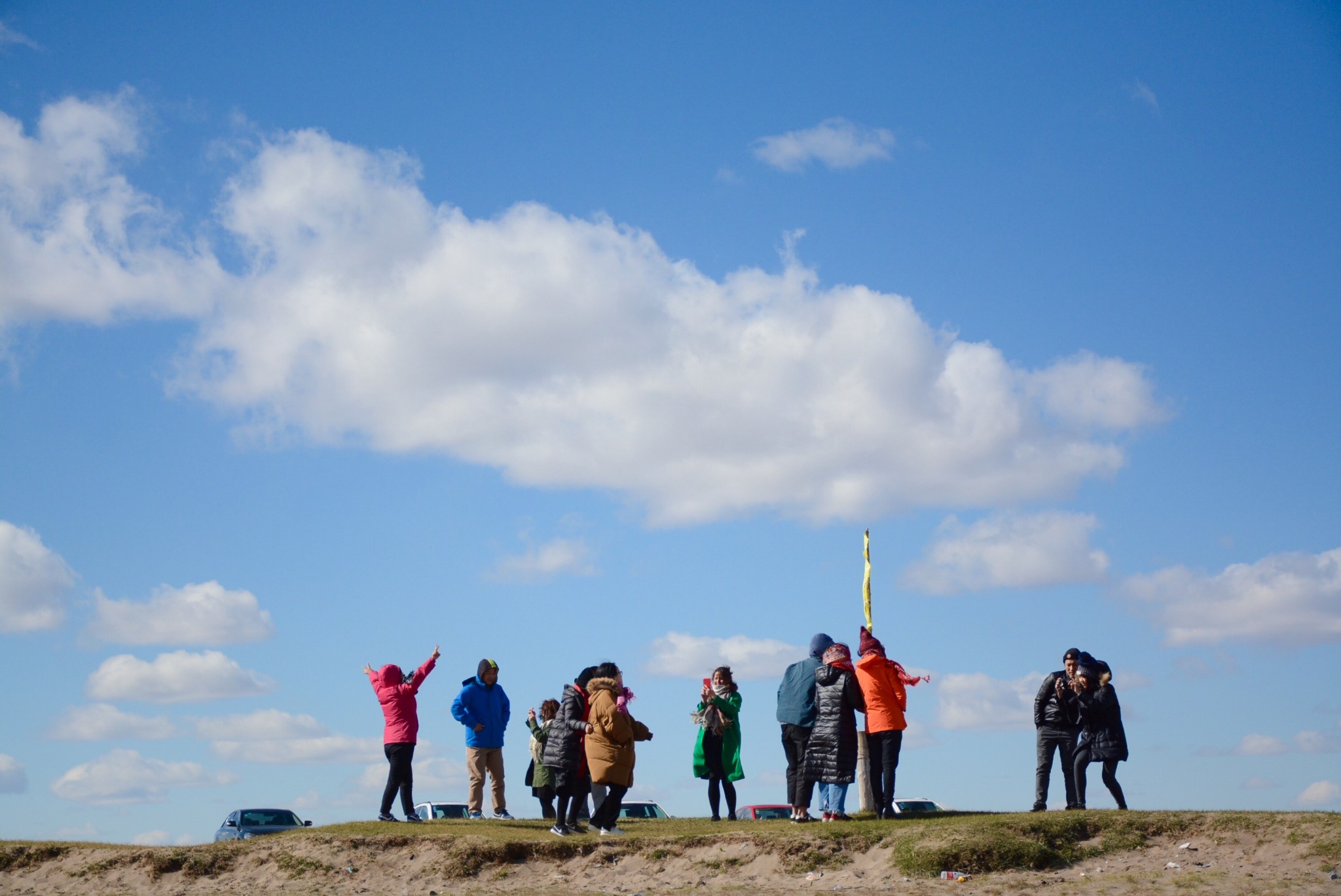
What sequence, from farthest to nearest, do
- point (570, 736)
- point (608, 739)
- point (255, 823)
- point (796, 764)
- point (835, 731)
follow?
point (255, 823), point (796, 764), point (570, 736), point (608, 739), point (835, 731)

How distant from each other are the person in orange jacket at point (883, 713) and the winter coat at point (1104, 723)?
6.27 feet

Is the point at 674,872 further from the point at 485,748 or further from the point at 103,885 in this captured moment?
the point at 103,885

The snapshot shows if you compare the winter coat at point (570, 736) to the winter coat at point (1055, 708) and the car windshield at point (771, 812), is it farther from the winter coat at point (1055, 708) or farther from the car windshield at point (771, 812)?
the car windshield at point (771, 812)

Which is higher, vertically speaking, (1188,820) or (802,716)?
(802,716)

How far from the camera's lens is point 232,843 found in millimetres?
15016

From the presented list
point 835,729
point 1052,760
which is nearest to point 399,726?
point 835,729

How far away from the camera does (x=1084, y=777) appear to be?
1520 centimetres

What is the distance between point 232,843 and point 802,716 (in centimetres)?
691

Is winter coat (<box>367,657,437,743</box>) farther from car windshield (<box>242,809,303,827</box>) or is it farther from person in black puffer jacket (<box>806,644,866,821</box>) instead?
car windshield (<box>242,809,303,827</box>)

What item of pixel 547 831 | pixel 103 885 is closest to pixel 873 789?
pixel 547 831

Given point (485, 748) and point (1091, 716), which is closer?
point (1091, 716)

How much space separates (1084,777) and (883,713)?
2.75 metres

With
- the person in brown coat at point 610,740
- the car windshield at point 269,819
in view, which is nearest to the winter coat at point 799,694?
the person in brown coat at point 610,740

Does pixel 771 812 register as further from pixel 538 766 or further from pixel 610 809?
pixel 610 809
